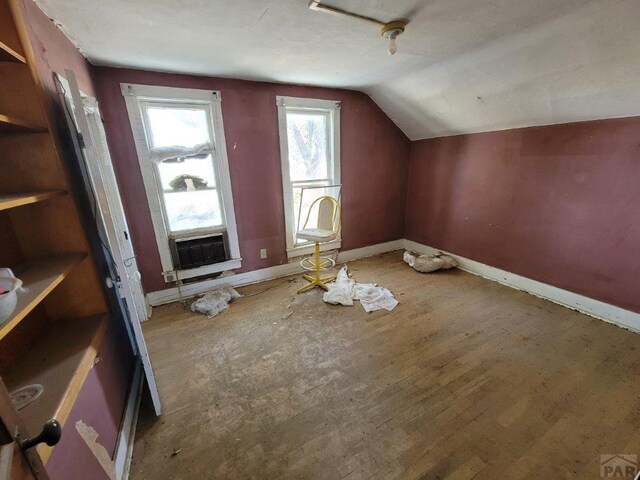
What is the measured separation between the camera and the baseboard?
A: 4.17ft

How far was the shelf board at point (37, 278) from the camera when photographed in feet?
2.68

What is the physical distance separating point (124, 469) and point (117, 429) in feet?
0.59

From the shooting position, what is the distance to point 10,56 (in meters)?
1.01

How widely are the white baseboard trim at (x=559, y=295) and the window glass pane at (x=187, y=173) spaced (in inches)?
125

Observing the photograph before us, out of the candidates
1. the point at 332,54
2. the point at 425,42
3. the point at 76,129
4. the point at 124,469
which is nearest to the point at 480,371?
the point at 124,469

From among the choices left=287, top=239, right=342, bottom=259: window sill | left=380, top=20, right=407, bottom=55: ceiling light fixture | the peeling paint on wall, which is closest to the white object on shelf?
the peeling paint on wall

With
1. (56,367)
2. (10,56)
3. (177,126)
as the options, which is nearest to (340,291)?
(56,367)

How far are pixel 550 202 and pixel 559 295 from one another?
92 cm

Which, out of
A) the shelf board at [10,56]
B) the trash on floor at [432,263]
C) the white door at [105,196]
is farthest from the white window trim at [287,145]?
the shelf board at [10,56]

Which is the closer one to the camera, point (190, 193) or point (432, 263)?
point (190, 193)

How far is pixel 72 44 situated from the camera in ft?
5.86

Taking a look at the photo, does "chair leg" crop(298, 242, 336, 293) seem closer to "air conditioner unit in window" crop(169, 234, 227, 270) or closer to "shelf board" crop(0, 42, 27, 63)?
"air conditioner unit in window" crop(169, 234, 227, 270)

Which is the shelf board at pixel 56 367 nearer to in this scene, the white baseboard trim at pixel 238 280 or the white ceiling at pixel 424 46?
the white baseboard trim at pixel 238 280

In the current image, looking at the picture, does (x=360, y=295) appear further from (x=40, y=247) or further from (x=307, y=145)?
(x=40, y=247)
